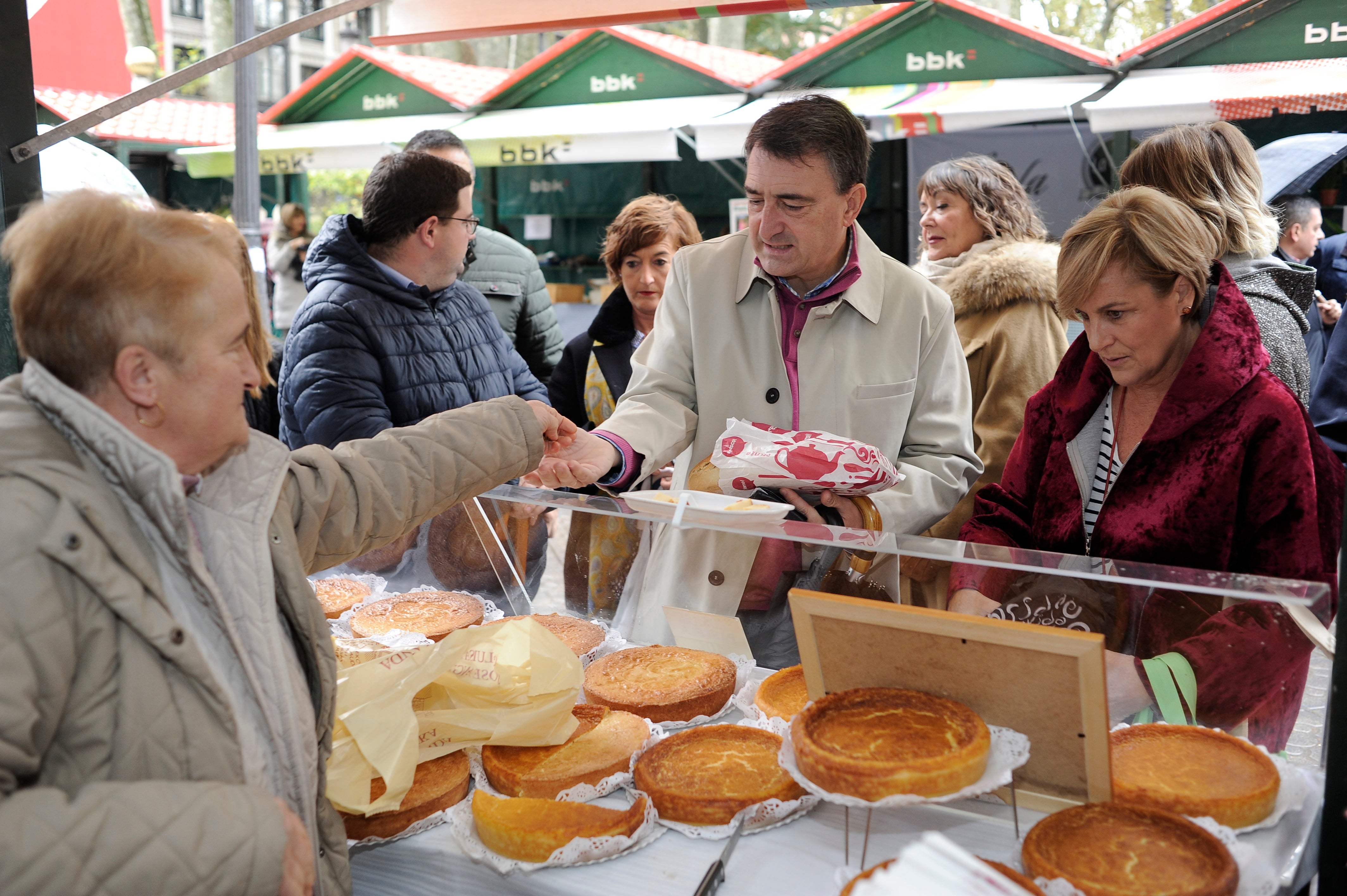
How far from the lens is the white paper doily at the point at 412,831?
62.5 inches

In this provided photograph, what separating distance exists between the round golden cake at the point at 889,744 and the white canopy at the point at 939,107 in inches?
222

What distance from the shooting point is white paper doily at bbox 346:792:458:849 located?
1.59 meters

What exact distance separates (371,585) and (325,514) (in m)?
0.90

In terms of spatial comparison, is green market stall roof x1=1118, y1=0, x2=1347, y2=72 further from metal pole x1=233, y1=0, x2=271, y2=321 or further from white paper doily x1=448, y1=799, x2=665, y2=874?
white paper doily x1=448, y1=799, x2=665, y2=874

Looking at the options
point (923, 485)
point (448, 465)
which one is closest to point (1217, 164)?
point (923, 485)

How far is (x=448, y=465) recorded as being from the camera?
68.5 inches

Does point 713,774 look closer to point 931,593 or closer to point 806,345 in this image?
point 931,593

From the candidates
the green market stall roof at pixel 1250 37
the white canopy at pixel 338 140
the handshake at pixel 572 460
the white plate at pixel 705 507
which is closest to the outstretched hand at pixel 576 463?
the handshake at pixel 572 460

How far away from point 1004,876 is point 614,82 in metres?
8.87

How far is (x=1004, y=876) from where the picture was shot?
1.21 metres

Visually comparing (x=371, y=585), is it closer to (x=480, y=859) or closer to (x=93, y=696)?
(x=480, y=859)

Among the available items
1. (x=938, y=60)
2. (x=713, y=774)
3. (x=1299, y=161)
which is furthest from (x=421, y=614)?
(x=938, y=60)

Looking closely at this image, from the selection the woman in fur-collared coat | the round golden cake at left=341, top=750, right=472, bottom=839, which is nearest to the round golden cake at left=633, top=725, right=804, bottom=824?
the round golden cake at left=341, top=750, right=472, bottom=839

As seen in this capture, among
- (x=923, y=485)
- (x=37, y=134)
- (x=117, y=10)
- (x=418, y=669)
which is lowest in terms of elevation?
(x=418, y=669)
